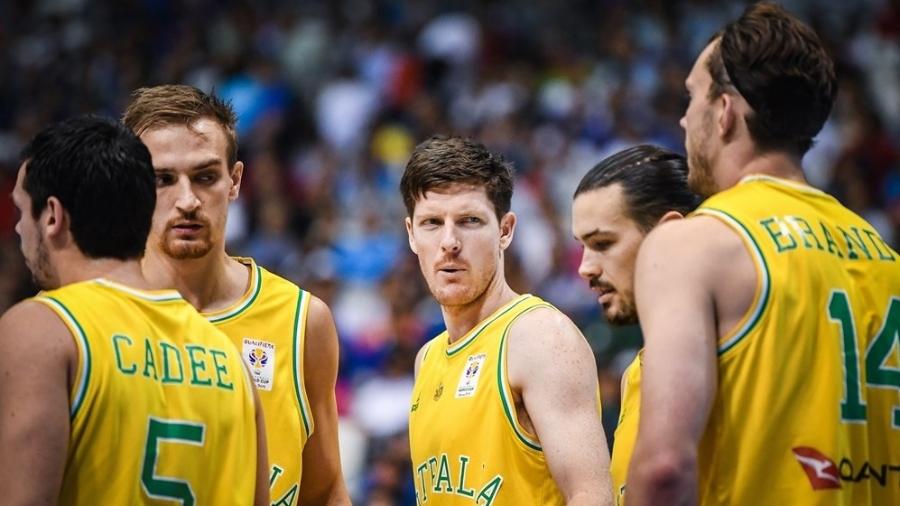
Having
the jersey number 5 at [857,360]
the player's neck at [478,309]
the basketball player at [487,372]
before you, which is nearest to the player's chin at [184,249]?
the basketball player at [487,372]

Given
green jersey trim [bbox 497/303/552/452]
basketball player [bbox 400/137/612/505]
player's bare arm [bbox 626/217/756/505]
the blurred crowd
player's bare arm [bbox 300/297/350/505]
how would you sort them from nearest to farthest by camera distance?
player's bare arm [bbox 626/217/756/505] < basketball player [bbox 400/137/612/505] < green jersey trim [bbox 497/303/552/452] < player's bare arm [bbox 300/297/350/505] < the blurred crowd

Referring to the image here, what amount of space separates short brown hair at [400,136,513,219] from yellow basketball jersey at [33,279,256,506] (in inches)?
68.0

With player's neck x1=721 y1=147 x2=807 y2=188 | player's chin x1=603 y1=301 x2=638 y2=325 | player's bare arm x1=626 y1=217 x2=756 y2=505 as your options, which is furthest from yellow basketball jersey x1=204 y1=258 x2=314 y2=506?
player's neck x1=721 y1=147 x2=807 y2=188

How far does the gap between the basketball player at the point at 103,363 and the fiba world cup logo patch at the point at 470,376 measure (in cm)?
133

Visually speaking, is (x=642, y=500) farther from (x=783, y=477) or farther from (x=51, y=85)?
(x=51, y=85)

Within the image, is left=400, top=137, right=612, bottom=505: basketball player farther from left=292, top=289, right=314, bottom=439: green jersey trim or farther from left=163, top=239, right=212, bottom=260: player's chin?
left=163, top=239, right=212, bottom=260: player's chin

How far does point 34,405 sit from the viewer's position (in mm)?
3697

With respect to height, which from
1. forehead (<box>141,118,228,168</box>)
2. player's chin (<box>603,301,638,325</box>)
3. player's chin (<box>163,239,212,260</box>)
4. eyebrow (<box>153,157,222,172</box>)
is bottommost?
player's chin (<box>603,301,638,325</box>)

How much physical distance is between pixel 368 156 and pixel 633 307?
9911 millimetres

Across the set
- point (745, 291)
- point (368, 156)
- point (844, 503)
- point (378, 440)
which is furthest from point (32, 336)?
point (368, 156)

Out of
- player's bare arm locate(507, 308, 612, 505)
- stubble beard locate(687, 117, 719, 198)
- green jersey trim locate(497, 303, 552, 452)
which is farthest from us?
green jersey trim locate(497, 303, 552, 452)

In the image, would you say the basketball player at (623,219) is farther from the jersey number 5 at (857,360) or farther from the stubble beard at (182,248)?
the stubble beard at (182,248)

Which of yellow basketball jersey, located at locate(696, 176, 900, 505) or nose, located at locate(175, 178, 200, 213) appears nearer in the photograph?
yellow basketball jersey, located at locate(696, 176, 900, 505)

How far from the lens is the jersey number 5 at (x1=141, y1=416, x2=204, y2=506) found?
12.8 feet
